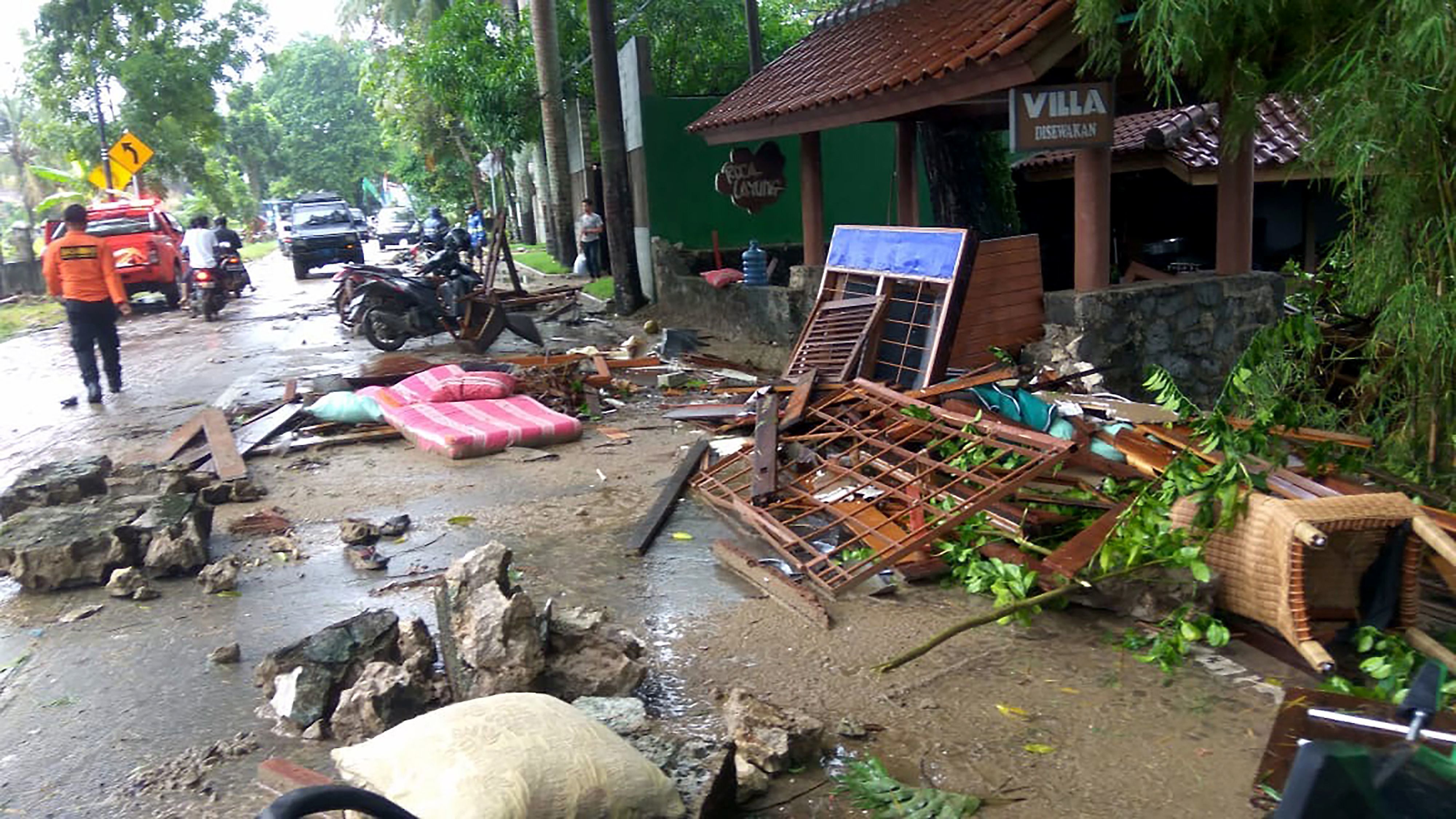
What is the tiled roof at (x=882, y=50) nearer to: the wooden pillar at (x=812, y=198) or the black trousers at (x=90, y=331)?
the wooden pillar at (x=812, y=198)

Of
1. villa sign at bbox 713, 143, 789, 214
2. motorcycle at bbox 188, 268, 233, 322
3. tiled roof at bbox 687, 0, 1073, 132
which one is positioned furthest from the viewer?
motorcycle at bbox 188, 268, 233, 322

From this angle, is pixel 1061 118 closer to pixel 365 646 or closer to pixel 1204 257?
pixel 365 646

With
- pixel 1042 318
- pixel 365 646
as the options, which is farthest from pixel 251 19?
pixel 365 646

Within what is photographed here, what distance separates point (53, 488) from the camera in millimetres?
6980

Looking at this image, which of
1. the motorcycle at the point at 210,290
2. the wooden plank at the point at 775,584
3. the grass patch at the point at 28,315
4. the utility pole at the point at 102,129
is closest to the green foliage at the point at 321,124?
the utility pole at the point at 102,129

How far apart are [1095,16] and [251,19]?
113 ft

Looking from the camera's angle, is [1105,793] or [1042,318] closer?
[1105,793]

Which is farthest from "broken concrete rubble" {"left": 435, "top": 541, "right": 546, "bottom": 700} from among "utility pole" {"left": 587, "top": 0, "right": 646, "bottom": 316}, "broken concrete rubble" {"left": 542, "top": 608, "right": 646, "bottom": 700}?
"utility pole" {"left": 587, "top": 0, "right": 646, "bottom": 316}

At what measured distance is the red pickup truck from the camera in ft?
65.4

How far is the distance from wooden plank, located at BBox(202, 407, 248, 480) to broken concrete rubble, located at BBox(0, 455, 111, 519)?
0.83 meters

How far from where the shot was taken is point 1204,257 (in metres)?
15.8

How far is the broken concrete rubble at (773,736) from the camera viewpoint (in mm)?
3740

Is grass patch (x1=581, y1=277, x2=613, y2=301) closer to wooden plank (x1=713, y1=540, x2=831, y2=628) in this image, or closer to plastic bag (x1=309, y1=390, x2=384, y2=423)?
plastic bag (x1=309, y1=390, x2=384, y2=423)

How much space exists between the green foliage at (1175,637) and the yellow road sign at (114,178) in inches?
1024
